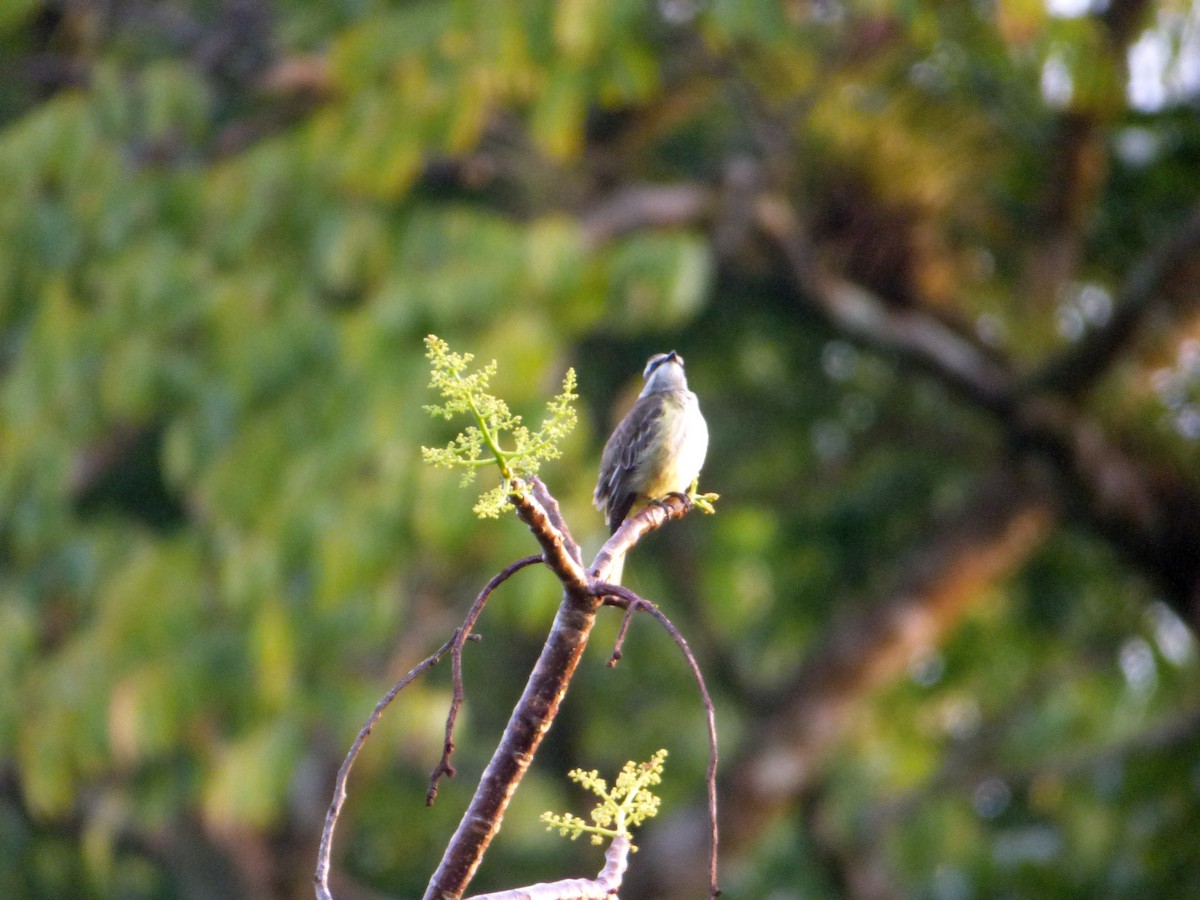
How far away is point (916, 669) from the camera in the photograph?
11.6m

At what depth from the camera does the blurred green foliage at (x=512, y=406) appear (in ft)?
23.9

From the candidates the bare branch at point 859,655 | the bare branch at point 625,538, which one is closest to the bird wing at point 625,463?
the bare branch at point 625,538

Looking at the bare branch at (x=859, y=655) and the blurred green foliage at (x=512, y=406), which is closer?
the blurred green foliage at (x=512, y=406)

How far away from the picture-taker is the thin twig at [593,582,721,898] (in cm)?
183

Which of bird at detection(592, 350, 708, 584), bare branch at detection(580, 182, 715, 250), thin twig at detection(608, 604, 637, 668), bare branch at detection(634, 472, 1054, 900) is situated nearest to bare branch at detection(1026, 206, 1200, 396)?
bare branch at detection(634, 472, 1054, 900)

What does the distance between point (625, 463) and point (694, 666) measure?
3.22m

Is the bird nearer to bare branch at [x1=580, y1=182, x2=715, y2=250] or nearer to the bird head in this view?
the bird head

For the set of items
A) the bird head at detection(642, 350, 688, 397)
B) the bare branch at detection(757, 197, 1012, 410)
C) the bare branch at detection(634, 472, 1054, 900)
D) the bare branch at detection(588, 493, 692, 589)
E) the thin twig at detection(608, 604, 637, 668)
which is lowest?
the thin twig at detection(608, 604, 637, 668)

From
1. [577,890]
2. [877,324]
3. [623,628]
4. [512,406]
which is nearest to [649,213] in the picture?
[877,324]

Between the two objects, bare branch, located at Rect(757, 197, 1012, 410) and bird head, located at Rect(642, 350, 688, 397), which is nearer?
bird head, located at Rect(642, 350, 688, 397)

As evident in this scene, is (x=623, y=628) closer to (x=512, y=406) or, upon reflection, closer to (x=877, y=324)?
(x=512, y=406)

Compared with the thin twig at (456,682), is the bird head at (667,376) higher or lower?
higher

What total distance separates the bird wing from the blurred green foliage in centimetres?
128

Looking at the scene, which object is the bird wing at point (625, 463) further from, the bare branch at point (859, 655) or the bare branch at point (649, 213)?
the bare branch at point (859, 655)
